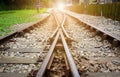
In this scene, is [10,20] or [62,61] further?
[10,20]

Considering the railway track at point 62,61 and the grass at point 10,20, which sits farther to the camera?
the grass at point 10,20

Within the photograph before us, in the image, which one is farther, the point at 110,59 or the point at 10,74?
the point at 110,59

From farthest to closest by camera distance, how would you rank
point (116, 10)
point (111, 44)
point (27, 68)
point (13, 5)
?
1. point (13, 5)
2. point (116, 10)
3. point (111, 44)
4. point (27, 68)

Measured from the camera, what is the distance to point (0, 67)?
4.66m

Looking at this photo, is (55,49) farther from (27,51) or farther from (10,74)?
(10,74)

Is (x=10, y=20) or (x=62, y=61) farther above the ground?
(x=62, y=61)

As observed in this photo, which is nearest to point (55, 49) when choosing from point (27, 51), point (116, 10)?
point (27, 51)

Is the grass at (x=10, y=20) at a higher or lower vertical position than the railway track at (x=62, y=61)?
lower

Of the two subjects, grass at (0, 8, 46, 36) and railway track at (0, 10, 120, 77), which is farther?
grass at (0, 8, 46, 36)

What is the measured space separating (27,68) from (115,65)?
1809mm

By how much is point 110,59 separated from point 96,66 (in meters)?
0.73

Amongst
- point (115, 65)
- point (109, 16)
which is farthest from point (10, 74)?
point (109, 16)

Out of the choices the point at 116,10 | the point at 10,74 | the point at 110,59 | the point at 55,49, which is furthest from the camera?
the point at 116,10

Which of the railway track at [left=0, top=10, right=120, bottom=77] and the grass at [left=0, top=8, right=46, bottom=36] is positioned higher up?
the railway track at [left=0, top=10, right=120, bottom=77]
